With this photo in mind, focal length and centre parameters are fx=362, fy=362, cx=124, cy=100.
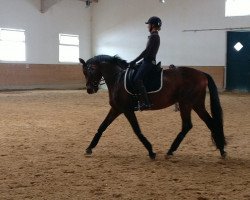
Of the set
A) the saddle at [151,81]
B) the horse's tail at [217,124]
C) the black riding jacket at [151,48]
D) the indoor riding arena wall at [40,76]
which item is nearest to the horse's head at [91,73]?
the saddle at [151,81]

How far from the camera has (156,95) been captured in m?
5.53

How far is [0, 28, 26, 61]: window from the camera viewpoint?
19.5 metres

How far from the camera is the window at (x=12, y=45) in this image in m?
19.5

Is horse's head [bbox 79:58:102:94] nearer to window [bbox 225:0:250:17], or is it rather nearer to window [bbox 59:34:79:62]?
window [bbox 225:0:250:17]

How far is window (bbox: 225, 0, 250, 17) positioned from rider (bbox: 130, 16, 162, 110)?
15.2 meters

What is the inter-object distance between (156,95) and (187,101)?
0.48 m

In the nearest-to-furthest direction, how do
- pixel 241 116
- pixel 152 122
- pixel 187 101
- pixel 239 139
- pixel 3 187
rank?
pixel 3 187 → pixel 187 101 → pixel 239 139 → pixel 152 122 → pixel 241 116

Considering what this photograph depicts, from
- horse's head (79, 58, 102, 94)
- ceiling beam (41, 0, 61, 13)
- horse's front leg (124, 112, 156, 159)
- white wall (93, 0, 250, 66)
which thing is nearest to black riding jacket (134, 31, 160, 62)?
horse's head (79, 58, 102, 94)

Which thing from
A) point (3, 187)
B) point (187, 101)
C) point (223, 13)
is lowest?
point (3, 187)

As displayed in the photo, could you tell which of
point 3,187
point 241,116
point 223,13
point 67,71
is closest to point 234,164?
point 3,187

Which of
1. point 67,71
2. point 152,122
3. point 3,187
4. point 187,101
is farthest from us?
point 67,71

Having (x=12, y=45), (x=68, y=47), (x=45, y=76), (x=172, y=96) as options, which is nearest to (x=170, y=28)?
(x=68, y=47)

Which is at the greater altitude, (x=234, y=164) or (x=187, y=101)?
(x=187, y=101)

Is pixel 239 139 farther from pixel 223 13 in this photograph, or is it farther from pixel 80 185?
pixel 223 13
